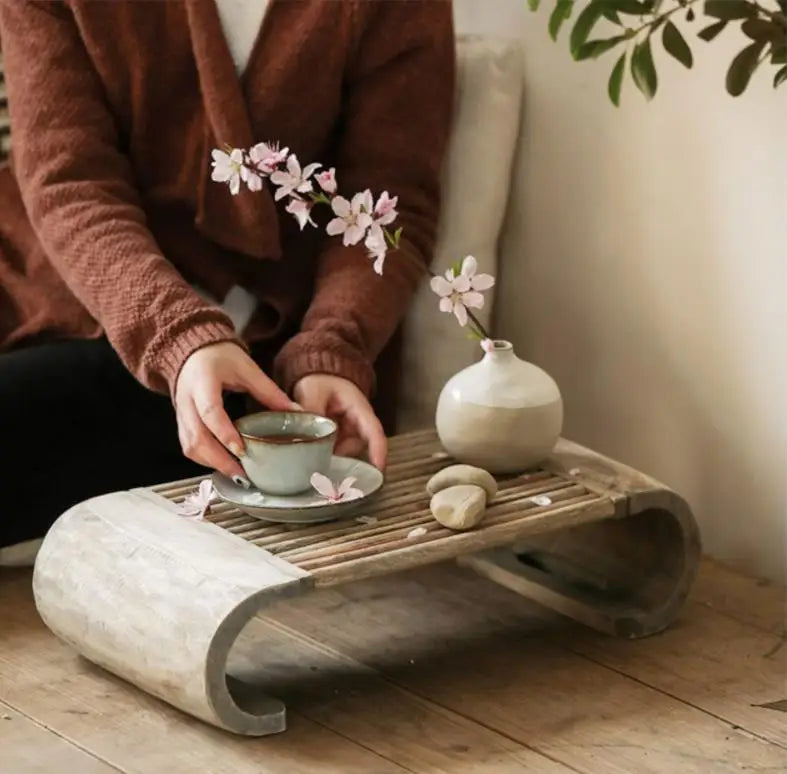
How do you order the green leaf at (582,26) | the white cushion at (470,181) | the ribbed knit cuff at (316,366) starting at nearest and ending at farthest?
1. the green leaf at (582,26)
2. the ribbed knit cuff at (316,366)
3. the white cushion at (470,181)

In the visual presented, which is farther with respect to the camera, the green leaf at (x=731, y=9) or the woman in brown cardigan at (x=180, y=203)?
the woman in brown cardigan at (x=180, y=203)

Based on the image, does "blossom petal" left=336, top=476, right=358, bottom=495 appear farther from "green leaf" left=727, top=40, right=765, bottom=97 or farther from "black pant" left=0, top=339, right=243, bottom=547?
"green leaf" left=727, top=40, right=765, bottom=97

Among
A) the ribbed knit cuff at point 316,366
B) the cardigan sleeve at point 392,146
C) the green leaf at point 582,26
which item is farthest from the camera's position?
the cardigan sleeve at point 392,146

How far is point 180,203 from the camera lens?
6.16 ft

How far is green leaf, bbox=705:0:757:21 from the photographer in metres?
1.44

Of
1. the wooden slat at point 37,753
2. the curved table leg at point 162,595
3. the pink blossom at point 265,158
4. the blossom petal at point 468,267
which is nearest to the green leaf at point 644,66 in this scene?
the blossom petal at point 468,267

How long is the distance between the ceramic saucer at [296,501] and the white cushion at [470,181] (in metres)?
0.43

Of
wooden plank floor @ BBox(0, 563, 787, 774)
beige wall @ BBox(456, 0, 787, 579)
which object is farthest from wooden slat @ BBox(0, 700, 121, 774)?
beige wall @ BBox(456, 0, 787, 579)

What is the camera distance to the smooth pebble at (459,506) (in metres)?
1.51

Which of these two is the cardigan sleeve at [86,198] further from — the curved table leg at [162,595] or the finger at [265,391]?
the curved table leg at [162,595]

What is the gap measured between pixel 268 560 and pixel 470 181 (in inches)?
28.4

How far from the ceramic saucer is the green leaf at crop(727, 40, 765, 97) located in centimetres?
51

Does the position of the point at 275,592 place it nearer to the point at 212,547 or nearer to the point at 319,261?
the point at 212,547

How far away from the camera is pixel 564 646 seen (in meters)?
1.70
